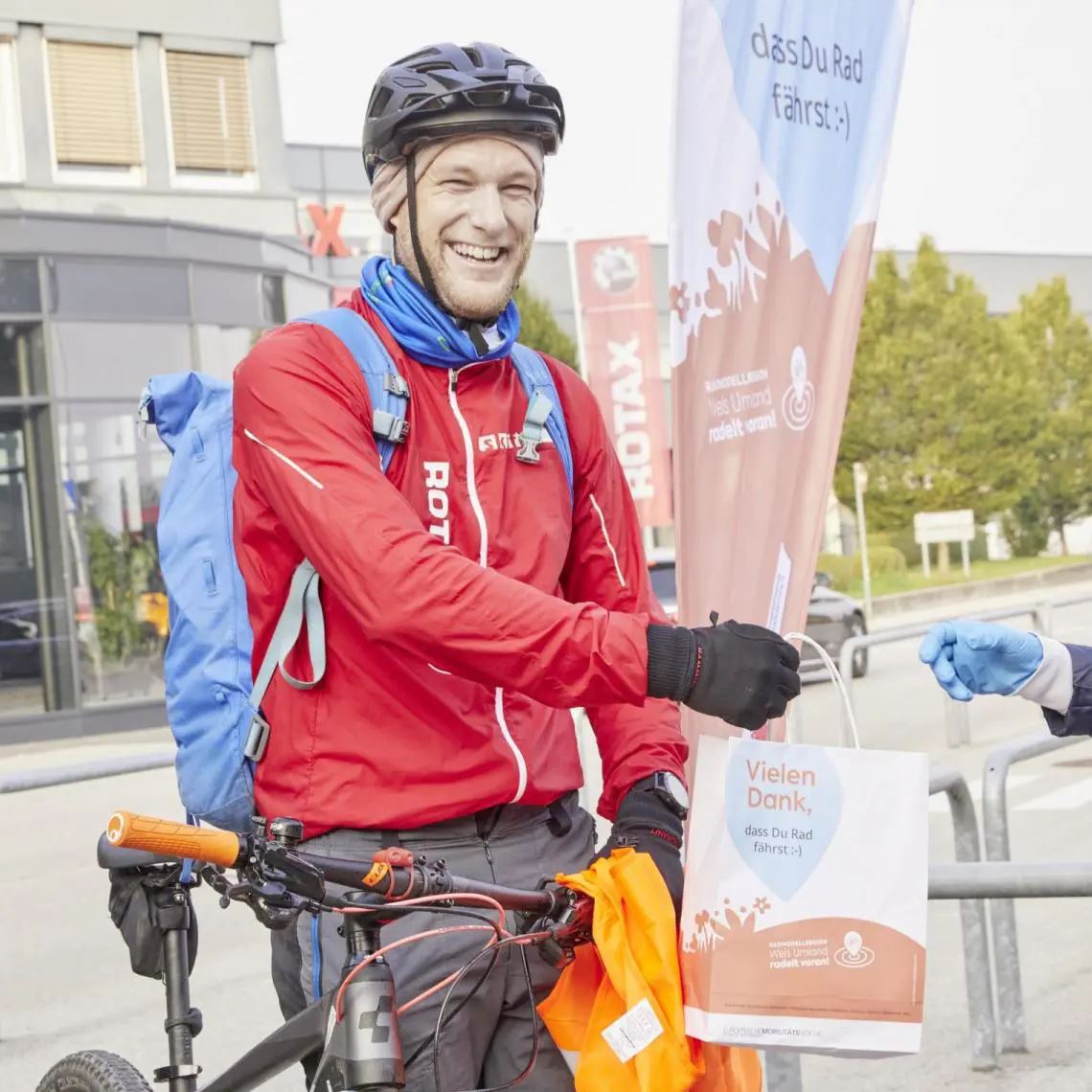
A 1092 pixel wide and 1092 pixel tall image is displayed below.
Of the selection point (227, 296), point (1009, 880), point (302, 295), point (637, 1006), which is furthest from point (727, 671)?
point (302, 295)

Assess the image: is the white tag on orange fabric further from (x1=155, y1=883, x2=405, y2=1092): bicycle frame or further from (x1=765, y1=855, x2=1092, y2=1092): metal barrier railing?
→ (x1=765, y1=855, x2=1092, y2=1092): metal barrier railing

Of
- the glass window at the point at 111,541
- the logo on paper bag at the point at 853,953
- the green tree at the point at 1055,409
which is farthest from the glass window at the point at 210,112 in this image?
the green tree at the point at 1055,409

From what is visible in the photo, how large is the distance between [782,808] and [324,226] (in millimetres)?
39804

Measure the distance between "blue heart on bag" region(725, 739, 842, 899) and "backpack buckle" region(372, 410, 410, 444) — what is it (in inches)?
26.0

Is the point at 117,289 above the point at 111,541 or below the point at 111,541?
above

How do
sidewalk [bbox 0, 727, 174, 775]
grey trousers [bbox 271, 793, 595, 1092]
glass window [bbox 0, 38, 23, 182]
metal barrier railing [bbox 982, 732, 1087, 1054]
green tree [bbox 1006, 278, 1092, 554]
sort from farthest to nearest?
green tree [bbox 1006, 278, 1092, 554]
glass window [bbox 0, 38, 23, 182]
sidewalk [bbox 0, 727, 174, 775]
metal barrier railing [bbox 982, 732, 1087, 1054]
grey trousers [bbox 271, 793, 595, 1092]

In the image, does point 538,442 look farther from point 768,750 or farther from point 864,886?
point 864,886

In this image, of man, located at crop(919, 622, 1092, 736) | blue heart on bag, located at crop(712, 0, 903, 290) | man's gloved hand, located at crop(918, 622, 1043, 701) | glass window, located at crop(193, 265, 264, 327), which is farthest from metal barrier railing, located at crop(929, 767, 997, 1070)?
glass window, located at crop(193, 265, 264, 327)

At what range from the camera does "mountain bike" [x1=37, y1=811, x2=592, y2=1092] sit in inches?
86.7

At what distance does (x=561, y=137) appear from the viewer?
2.85m

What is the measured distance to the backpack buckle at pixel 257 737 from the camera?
2539mm

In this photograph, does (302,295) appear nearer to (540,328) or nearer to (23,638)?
(23,638)

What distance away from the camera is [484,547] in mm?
2611

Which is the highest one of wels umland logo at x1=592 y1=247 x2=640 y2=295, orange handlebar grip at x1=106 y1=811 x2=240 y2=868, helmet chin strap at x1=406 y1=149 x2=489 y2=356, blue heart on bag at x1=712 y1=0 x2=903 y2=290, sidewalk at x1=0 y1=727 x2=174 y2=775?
wels umland logo at x1=592 y1=247 x2=640 y2=295
